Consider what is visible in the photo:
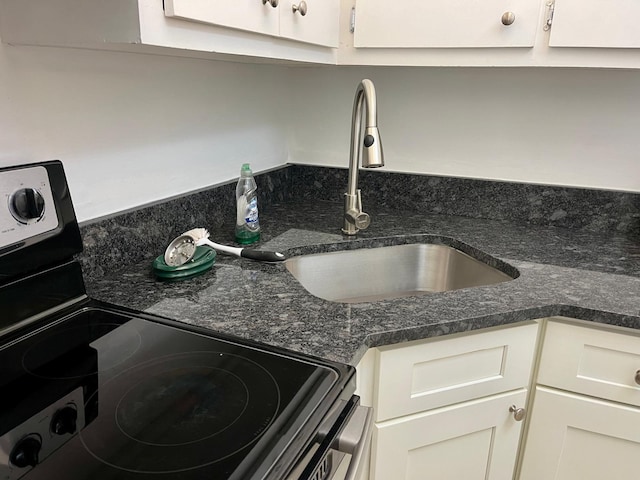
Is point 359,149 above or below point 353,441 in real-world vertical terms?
above

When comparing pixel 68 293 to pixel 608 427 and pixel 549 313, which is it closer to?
pixel 549 313

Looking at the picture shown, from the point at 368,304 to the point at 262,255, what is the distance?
32 cm

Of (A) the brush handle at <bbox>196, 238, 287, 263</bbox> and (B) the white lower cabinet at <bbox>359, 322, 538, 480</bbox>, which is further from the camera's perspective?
(A) the brush handle at <bbox>196, 238, 287, 263</bbox>

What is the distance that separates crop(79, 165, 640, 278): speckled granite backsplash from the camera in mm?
1045

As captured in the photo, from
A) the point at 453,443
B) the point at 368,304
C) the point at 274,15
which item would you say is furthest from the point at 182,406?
the point at 274,15

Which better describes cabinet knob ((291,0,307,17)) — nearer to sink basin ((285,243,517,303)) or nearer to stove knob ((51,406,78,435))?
sink basin ((285,243,517,303))

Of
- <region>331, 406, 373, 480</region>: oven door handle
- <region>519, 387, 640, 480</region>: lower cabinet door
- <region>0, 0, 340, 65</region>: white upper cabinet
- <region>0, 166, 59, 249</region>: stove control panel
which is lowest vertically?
<region>519, 387, 640, 480</region>: lower cabinet door

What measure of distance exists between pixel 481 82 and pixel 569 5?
1.31 feet

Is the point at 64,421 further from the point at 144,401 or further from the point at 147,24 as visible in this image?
the point at 147,24

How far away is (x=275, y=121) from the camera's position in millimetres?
1650

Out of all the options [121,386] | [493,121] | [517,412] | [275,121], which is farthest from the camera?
[275,121]

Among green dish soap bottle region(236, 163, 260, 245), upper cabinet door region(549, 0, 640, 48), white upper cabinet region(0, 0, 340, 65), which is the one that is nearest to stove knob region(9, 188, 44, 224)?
white upper cabinet region(0, 0, 340, 65)

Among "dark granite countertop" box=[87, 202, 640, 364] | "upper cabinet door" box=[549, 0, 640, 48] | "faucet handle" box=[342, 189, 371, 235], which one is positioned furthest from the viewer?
"faucet handle" box=[342, 189, 371, 235]

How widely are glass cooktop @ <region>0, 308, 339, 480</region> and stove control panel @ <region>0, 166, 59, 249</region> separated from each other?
16cm
